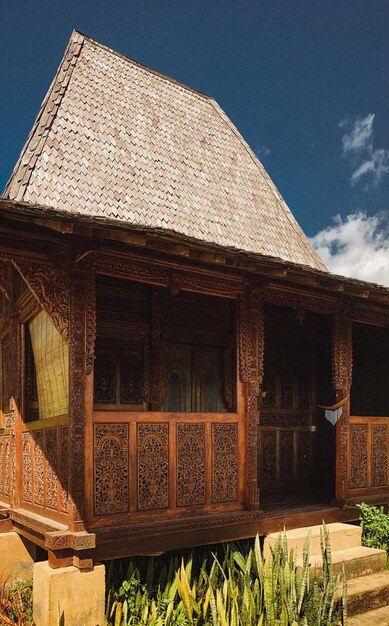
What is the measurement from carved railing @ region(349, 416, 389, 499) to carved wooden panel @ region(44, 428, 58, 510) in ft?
14.0

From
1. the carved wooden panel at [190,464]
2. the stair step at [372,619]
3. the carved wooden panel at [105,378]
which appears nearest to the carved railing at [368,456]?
the stair step at [372,619]

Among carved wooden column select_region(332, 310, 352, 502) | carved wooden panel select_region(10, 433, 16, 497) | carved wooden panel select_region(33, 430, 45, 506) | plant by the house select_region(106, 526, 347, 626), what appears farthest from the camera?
carved wooden column select_region(332, 310, 352, 502)

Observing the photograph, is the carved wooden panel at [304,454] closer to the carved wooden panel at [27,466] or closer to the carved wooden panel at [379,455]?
the carved wooden panel at [379,455]

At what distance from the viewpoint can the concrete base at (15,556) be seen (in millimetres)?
7434

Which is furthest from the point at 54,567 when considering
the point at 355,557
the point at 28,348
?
the point at 355,557

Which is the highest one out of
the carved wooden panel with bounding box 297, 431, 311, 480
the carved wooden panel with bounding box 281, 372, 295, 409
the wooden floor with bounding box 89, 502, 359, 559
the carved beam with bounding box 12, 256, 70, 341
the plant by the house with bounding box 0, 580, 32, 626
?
the carved beam with bounding box 12, 256, 70, 341

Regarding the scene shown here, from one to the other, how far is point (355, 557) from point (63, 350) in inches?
165

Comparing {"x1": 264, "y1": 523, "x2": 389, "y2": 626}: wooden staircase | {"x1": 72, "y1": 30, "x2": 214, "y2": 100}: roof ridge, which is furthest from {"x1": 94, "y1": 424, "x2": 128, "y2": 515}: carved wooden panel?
A: {"x1": 72, "y1": 30, "x2": 214, "y2": 100}: roof ridge

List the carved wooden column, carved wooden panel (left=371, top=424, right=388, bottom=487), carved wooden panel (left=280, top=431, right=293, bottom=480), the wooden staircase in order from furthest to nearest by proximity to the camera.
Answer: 1. carved wooden panel (left=280, top=431, right=293, bottom=480)
2. carved wooden panel (left=371, top=424, right=388, bottom=487)
3. the carved wooden column
4. the wooden staircase

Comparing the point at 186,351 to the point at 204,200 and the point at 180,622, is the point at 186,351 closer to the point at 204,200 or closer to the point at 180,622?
the point at 204,200

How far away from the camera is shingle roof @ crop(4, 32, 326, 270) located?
892 cm

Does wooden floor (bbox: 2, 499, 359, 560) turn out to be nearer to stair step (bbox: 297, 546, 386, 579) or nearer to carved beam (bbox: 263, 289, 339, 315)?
stair step (bbox: 297, 546, 386, 579)

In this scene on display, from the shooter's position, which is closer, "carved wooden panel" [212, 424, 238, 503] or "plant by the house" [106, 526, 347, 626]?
"plant by the house" [106, 526, 347, 626]

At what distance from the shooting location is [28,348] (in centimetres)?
792
